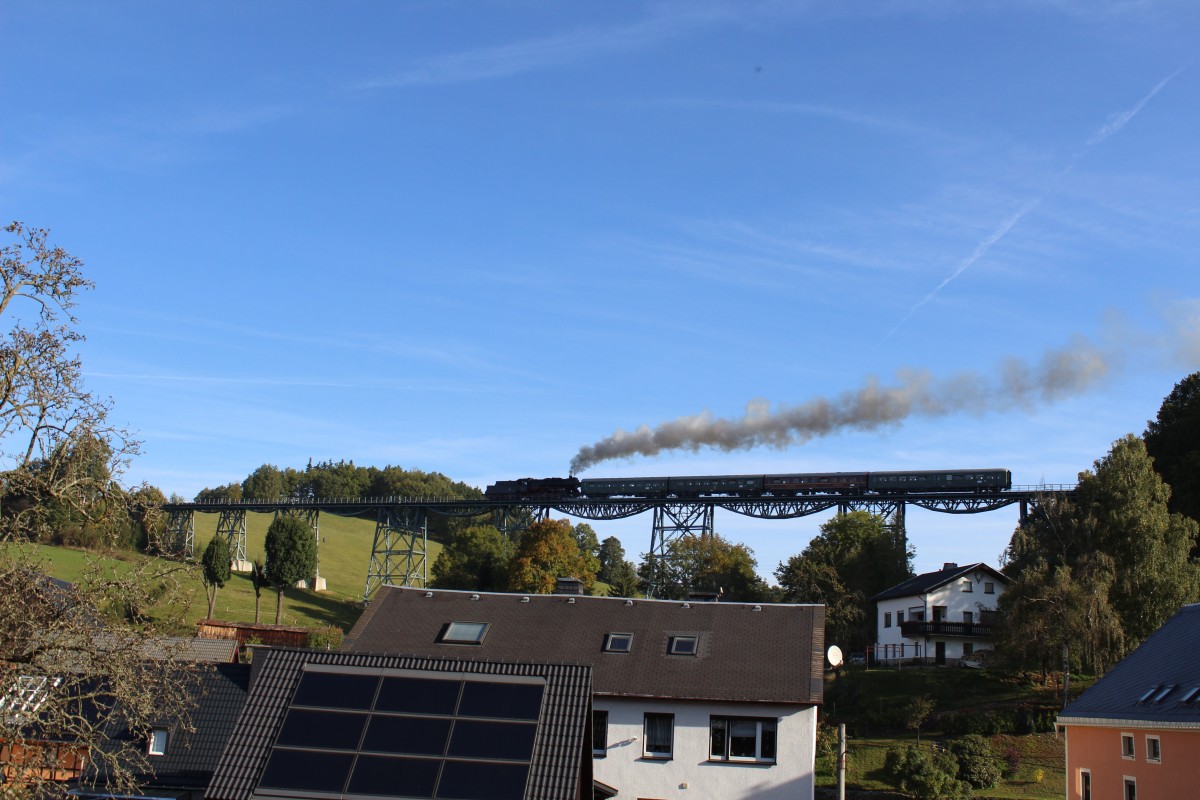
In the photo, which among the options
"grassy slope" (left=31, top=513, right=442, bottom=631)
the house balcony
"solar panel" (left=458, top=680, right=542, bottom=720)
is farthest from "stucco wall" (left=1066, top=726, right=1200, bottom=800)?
"grassy slope" (left=31, top=513, right=442, bottom=631)

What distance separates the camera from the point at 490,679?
15094mm

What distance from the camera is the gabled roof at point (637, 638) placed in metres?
26.6

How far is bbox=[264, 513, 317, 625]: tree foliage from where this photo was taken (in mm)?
71062

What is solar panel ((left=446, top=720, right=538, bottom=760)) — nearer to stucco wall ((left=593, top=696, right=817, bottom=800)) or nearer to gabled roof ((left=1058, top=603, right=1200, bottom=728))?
stucco wall ((left=593, top=696, right=817, bottom=800))

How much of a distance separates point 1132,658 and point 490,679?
77.4 ft

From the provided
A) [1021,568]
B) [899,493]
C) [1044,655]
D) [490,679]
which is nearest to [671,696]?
[490,679]

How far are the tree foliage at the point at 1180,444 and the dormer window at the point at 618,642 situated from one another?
40875 millimetres

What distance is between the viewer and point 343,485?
158 metres

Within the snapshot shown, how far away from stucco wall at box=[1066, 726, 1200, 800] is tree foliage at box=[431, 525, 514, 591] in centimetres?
4793

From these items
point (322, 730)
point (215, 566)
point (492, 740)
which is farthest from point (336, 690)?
point (215, 566)

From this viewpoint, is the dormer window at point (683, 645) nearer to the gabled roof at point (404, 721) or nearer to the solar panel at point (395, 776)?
the gabled roof at point (404, 721)

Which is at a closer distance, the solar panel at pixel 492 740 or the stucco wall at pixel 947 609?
the solar panel at pixel 492 740

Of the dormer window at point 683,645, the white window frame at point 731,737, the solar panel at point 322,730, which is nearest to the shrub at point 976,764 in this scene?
the white window frame at point 731,737

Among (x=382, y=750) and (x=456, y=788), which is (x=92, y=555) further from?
(x=456, y=788)
